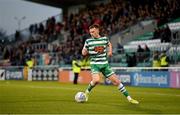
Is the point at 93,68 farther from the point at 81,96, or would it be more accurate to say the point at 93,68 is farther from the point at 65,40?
the point at 65,40

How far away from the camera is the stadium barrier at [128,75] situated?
26688 millimetres

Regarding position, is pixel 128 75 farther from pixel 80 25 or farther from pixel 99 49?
pixel 99 49

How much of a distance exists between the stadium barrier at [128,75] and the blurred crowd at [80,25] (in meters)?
1.76

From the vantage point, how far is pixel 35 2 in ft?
175

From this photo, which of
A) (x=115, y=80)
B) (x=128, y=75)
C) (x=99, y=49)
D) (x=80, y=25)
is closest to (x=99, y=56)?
(x=99, y=49)

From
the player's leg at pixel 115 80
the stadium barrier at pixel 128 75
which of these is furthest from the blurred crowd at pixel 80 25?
the player's leg at pixel 115 80

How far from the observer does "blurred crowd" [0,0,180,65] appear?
3862 centimetres

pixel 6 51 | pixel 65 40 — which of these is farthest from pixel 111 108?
pixel 6 51

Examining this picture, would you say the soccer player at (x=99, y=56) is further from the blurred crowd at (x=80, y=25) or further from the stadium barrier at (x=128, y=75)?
the blurred crowd at (x=80, y=25)

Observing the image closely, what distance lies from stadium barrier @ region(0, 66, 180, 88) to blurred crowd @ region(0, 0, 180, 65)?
1.76 m

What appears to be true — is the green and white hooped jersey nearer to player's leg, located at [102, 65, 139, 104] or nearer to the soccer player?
the soccer player

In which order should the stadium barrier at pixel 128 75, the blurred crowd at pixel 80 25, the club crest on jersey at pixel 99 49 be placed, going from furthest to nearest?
1. the blurred crowd at pixel 80 25
2. the stadium barrier at pixel 128 75
3. the club crest on jersey at pixel 99 49

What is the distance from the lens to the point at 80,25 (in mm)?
44406

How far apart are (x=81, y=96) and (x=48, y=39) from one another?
114ft
